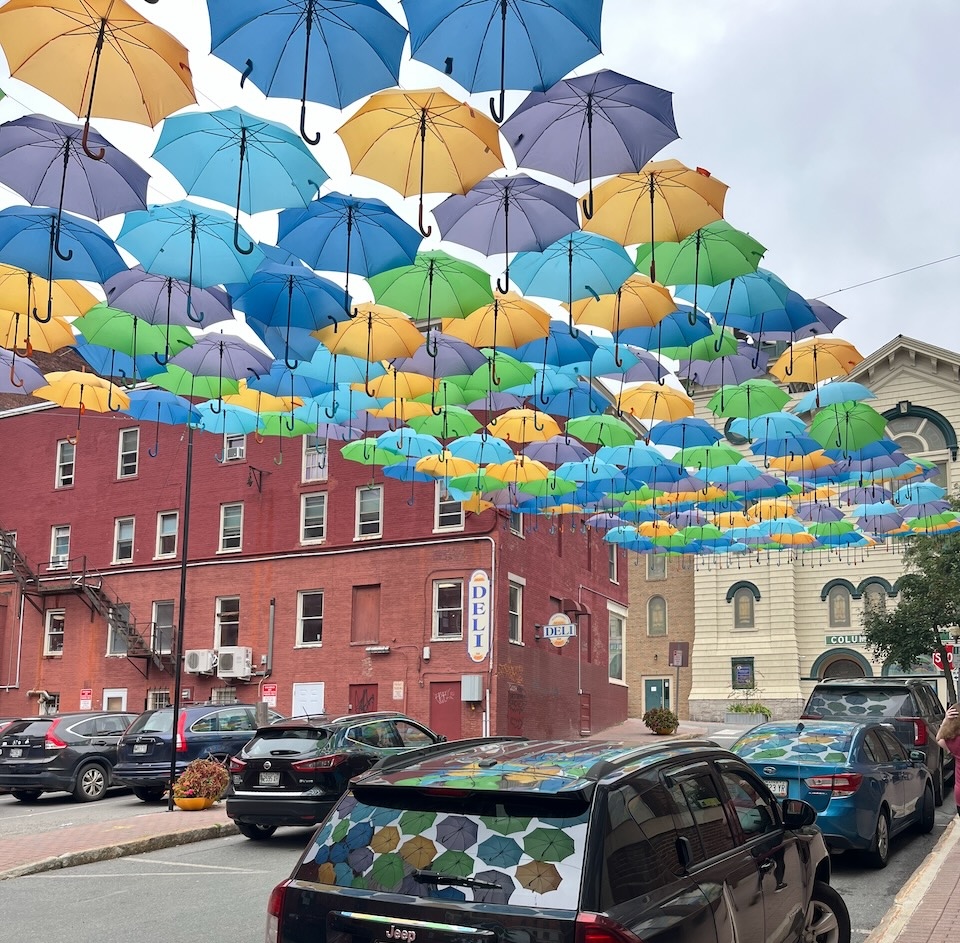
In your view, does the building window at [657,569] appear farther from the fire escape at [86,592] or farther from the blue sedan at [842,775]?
the blue sedan at [842,775]

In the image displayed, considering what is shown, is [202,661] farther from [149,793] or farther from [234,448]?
[149,793]

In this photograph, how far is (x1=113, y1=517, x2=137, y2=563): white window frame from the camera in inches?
1508

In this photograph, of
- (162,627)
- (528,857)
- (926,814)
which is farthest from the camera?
(162,627)

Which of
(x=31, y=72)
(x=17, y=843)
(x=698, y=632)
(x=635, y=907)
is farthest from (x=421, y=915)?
(x=698, y=632)

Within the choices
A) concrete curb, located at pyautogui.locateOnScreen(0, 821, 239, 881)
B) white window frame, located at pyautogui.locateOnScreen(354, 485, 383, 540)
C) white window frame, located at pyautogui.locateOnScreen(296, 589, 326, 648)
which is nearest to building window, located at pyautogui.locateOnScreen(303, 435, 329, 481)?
white window frame, located at pyautogui.locateOnScreen(354, 485, 383, 540)

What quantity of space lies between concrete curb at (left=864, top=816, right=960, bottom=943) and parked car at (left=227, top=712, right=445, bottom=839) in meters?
6.41

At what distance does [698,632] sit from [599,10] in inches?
1859

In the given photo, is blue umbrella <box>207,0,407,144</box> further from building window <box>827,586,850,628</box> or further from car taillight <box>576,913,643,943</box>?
building window <box>827,586,850,628</box>

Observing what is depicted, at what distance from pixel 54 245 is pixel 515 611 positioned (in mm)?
23068

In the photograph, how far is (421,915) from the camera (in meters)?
4.23

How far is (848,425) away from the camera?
60.8 feet

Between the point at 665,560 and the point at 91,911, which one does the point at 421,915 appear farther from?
the point at 665,560

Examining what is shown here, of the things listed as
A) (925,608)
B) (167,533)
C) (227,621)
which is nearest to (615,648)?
(925,608)

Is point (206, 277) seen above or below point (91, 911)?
above
